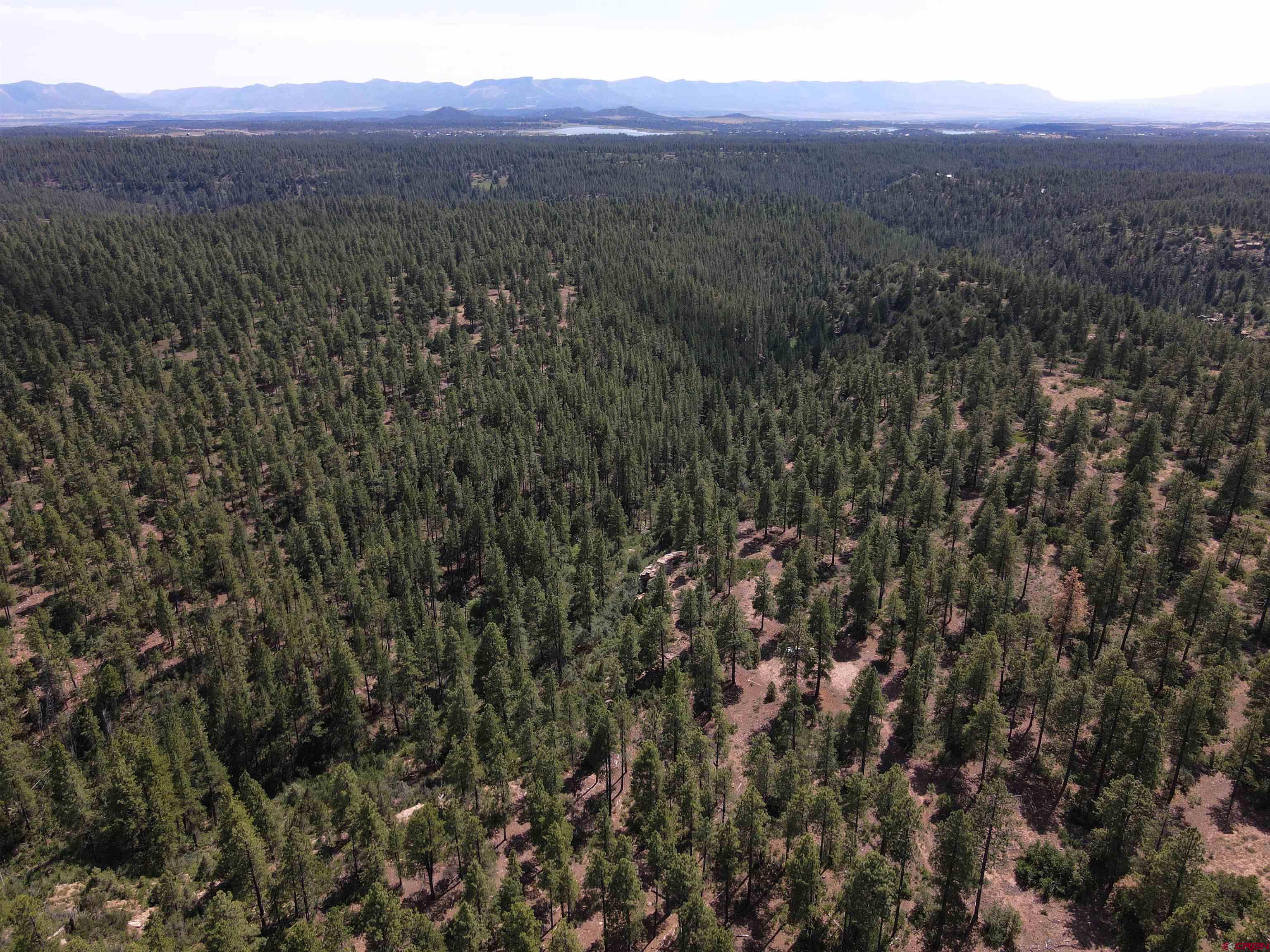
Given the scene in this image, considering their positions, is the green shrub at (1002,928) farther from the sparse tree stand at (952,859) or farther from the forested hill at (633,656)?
the sparse tree stand at (952,859)

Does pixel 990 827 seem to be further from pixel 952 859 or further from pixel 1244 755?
pixel 1244 755

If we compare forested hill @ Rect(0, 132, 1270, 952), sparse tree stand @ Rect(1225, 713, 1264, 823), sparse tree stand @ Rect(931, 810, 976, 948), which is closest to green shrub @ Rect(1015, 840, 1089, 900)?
forested hill @ Rect(0, 132, 1270, 952)

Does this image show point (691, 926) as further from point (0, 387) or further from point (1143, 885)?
point (0, 387)

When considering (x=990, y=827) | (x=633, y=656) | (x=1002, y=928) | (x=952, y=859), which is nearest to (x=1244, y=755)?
(x=990, y=827)

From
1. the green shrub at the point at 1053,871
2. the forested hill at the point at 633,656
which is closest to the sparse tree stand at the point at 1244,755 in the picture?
the forested hill at the point at 633,656

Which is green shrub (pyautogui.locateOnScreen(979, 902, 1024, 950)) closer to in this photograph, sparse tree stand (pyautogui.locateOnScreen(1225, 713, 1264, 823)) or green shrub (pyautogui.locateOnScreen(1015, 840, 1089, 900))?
green shrub (pyautogui.locateOnScreen(1015, 840, 1089, 900))

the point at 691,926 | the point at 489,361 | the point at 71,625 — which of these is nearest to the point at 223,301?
the point at 489,361

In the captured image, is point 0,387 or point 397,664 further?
point 0,387
